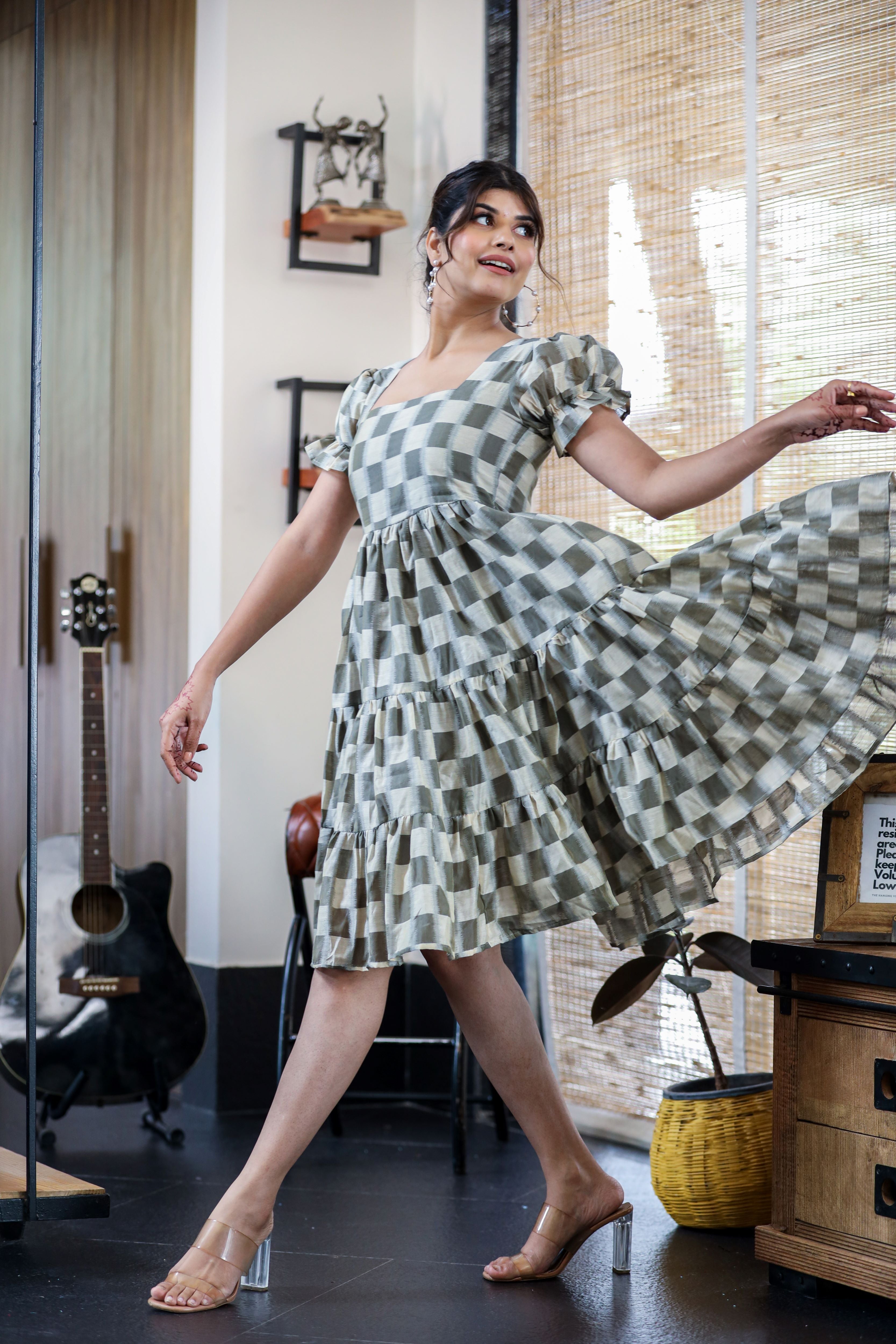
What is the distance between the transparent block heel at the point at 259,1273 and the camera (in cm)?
202

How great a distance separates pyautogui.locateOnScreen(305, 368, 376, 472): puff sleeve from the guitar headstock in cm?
124

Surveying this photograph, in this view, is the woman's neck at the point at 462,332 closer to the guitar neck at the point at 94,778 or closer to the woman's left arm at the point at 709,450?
the woman's left arm at the point at 709,450

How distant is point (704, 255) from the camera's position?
9.53ft

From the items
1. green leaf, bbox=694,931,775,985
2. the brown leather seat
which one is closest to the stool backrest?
the brown leather seat

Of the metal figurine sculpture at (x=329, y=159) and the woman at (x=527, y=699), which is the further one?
the metal figurine sculpture at (x=329, y=159)

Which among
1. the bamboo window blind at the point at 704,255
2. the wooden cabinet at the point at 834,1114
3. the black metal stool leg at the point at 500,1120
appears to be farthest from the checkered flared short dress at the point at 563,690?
the black metal stool leg at the point at 500,1120

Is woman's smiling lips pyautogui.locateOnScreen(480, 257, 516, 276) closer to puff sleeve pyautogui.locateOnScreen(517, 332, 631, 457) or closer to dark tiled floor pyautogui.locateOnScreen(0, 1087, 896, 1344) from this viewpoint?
puff sleeve pyautogui.locateOnScreen(517, 332, 631, 457)

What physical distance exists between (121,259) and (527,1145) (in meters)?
2.27

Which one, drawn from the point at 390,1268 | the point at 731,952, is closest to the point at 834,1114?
the point at 731,952

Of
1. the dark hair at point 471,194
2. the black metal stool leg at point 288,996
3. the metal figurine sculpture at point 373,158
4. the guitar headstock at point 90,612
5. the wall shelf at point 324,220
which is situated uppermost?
the metal figurine sculpture at point 373,158

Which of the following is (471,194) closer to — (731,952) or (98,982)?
(731,952)

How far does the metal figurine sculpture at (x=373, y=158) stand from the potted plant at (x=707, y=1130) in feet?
6.11

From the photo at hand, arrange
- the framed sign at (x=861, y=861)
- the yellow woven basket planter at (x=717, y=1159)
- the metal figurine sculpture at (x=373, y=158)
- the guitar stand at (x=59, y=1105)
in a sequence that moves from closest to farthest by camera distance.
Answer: the framed sign at (x=861, y=861), the yellow woven basket planter at (x=717, y=1159), the guitar stand at (x=59, y=1105), the metal figurine sculpture at (x=373, y=158)

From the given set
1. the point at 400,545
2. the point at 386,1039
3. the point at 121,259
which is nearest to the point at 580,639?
the point at 400,545
